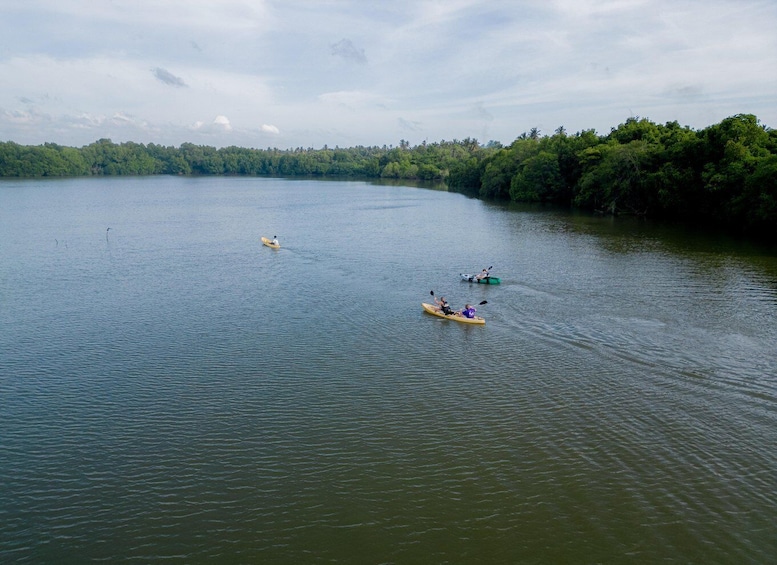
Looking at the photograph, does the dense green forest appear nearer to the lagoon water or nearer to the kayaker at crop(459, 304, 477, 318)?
the lagoon water

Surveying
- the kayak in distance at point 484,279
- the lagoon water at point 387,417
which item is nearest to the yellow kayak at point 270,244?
the lagoon water at point 387,417

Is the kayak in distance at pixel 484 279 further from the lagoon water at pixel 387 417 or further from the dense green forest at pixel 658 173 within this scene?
the dense green forest at pixel 658 173

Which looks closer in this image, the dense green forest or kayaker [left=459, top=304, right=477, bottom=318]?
kayaker [left=459, top=304, right=477, bottom=318]

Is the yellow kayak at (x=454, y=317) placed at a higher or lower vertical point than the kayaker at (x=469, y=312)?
lower

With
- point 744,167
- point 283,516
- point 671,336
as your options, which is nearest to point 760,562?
point 283,516

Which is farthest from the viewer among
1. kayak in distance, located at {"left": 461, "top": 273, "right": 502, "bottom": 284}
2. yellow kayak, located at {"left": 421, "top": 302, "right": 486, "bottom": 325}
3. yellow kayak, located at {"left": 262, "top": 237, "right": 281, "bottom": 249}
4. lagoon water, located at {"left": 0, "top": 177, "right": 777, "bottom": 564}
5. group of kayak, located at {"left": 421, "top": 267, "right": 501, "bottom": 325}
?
yellow kayak, located at {"left": 262, "top": 237, "right": 281, "bottom": 249}

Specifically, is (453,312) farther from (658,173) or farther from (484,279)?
(658,173)

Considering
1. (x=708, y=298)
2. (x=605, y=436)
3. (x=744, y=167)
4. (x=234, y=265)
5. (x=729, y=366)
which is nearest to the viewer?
(x=605, y=436)

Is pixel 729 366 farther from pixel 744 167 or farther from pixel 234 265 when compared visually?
pixel 744 167

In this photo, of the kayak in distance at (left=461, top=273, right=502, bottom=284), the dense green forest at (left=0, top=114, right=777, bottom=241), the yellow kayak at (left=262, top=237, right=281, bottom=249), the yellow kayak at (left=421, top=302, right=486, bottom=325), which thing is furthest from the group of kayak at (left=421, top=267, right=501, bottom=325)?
the dense green forest at (left=0, top=114, right=777, bottom=241)
